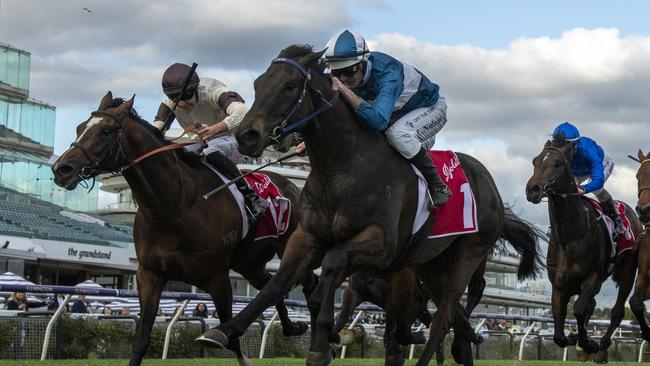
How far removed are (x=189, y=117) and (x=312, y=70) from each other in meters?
2.79

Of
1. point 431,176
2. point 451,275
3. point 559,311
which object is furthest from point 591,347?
point 431,176

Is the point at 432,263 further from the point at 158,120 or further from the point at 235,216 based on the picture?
the point at 158,120

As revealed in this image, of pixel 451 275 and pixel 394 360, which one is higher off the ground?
pixel 451 275

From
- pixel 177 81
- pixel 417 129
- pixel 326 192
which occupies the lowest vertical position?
pixel 326 192

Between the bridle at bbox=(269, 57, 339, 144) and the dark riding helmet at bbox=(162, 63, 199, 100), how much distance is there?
7.53 ft

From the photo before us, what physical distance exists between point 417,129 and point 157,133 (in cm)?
202

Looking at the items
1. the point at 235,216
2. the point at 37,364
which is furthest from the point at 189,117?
the point at 37,364

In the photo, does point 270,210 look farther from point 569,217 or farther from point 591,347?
point 591,347

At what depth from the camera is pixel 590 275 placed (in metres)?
10.2

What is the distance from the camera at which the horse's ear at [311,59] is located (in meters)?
5.55

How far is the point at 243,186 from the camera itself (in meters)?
7.84

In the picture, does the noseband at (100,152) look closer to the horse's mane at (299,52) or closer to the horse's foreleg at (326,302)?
the horse's mane at (299,52)

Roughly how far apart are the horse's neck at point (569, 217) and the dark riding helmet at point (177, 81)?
417 centimetres

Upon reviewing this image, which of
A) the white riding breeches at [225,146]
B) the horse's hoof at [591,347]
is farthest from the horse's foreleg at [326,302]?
the horse's hoof at [591,347]
